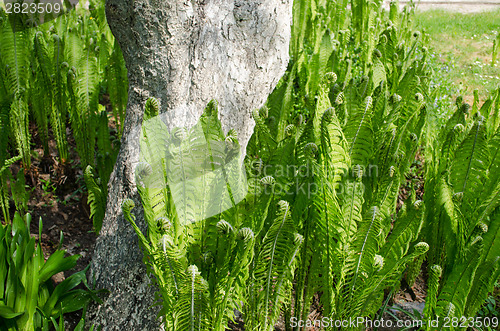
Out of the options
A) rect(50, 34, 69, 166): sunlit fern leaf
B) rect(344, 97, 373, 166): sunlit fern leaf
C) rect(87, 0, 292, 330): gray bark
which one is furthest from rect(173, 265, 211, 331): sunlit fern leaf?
rect(50, 34, 69, 166): sunlit fern leaf

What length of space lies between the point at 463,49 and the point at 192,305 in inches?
239

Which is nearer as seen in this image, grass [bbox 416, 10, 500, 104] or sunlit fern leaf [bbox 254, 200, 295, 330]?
sunlit fern leaf [bbox 254, 200, 295, 330]

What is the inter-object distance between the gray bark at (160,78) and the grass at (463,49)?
2.96m

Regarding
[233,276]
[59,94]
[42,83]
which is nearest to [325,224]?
[233,276]

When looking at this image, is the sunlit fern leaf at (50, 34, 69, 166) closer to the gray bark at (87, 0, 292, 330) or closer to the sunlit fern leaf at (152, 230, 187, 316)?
the gray bark at (87, 0, 292, 330)

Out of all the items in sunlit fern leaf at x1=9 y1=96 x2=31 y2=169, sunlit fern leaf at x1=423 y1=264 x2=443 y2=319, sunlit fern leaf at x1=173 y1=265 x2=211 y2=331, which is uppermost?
sunlit fern leaf at x1=9 y1=96 x2=31 y2=169

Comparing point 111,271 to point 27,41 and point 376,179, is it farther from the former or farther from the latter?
point 27,41

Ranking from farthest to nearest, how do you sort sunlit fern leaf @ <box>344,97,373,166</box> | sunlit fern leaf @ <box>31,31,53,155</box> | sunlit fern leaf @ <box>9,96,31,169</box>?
1. sunlit fern leaf @ <box>31,31,53,155</box>
2. sunlit fern leaf @ <box>9,96,31,169</box>
3. sunlit fern leaf @ <box>344,97,373,166</box>

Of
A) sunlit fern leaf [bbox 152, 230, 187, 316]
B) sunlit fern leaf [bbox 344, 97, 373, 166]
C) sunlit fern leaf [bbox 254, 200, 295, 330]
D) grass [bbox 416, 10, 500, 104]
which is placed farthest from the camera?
grass [bbox 416, 10, 500, 104]

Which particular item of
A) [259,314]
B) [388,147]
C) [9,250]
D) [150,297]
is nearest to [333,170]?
[388,147]

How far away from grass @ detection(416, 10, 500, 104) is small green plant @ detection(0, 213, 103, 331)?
12.6 feet

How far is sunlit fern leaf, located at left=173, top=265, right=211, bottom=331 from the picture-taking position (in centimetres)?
125

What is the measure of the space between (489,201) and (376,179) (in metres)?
0.47

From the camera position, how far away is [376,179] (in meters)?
1.87
